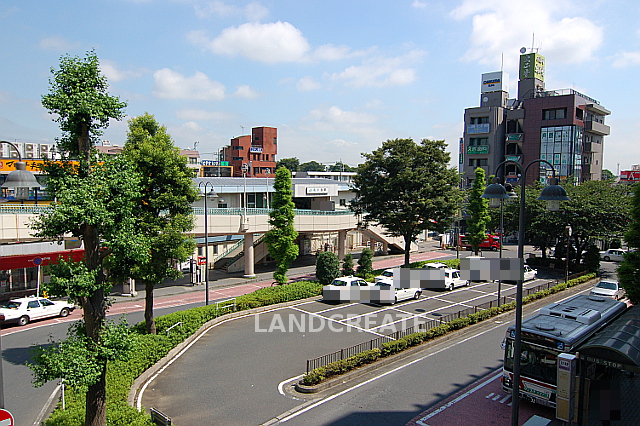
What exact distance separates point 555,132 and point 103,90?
6128cm

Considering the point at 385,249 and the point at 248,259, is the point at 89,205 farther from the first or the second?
the point at 385,249

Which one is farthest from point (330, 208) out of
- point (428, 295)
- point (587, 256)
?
point (587, 256)

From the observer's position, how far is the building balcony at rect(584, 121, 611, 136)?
59.9 metres

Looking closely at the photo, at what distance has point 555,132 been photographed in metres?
58.4

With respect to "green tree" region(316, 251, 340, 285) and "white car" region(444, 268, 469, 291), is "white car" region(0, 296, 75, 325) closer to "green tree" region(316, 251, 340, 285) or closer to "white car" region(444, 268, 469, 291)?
"green tree" region(316, 251, 340, 285)

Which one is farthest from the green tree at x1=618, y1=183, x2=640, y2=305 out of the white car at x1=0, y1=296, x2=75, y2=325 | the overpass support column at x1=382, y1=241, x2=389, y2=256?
the overpass support column at x1=382, y1=241, x2=389, y2=256

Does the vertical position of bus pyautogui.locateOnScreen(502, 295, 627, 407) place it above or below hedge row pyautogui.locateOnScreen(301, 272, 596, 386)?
above

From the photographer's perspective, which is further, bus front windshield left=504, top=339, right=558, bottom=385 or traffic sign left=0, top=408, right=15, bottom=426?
bus front windshield left=504, top=339, right=558, bottom=385

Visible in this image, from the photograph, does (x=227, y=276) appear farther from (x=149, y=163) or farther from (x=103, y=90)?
(x=103, y=90)

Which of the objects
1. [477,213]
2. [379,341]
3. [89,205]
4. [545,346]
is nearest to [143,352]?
[89,205]

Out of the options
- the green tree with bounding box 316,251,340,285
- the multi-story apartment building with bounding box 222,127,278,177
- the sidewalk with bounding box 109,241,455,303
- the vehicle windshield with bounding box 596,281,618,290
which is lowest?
the sidewalk with bounding box 109,241,455,303

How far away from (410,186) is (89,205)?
25819 mm

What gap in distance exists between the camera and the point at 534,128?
60125mm

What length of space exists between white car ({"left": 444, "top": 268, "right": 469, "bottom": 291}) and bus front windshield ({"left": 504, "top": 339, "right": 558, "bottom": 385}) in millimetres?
17780
